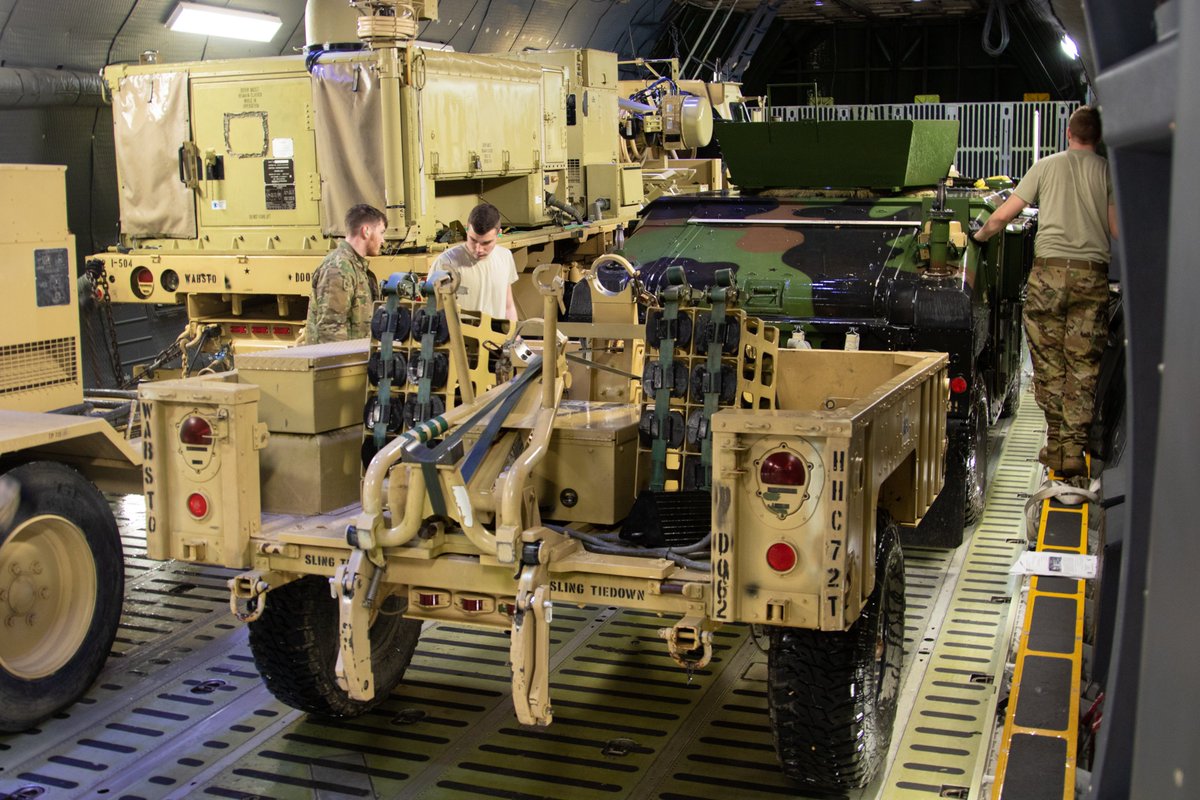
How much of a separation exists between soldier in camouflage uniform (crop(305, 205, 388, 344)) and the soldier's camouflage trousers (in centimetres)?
324

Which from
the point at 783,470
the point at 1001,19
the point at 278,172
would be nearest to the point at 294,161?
the point at 278,172

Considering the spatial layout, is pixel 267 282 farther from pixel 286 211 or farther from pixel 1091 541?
pixel 1091 541

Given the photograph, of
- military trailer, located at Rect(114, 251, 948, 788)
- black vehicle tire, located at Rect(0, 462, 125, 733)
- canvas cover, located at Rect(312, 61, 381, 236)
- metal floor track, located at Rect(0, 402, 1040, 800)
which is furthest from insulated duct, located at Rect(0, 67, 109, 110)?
military trailer, located at Rect(114, 251, 948, 788)

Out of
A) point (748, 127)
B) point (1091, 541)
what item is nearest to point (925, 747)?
point (1091, 541)

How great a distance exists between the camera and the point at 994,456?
9.77 metres

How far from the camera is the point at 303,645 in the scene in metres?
5.08

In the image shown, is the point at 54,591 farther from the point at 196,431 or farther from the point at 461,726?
the point at 461,726

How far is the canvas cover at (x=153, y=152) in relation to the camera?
414 inches

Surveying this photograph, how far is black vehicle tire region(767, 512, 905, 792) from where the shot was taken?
4.35 metres

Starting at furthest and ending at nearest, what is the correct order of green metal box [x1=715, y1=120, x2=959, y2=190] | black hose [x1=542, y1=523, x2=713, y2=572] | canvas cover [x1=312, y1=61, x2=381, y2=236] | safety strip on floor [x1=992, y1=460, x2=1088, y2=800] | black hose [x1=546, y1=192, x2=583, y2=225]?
black hose [x1=546, y1=192, x2=583, y2=225]
canvas cover [x1=312, y1=61, x2=381, y2=236]
green metal box [x1=715, y1=120, x2=959, y2=190]
black hose [x1=542, y1=523, x2=713, y2=572]
safety strip on floor [x1=992, y1=460, x2=1088, y2=800]

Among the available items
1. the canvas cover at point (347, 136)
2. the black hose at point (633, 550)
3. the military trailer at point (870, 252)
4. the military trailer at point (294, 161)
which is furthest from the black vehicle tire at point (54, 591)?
the canvas cover at point (347, 136)

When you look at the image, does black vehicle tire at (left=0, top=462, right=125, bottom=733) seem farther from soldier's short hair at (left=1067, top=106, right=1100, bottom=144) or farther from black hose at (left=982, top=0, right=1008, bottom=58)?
black hose at (left=982, top=0, right=1008, bottom=58)

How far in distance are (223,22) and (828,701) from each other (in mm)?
10788

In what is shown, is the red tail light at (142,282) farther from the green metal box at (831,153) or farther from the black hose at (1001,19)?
the black hose at (1001,19)
